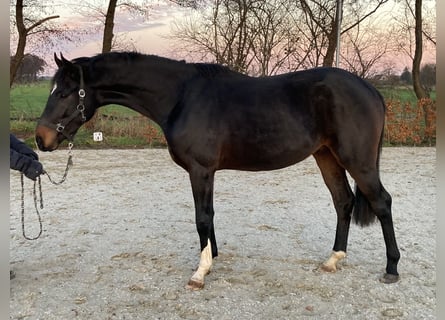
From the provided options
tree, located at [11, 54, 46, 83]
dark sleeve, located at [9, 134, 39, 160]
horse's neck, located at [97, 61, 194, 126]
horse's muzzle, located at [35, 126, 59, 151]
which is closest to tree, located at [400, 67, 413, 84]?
horse's neck, located at [97, 61, 194, 126]

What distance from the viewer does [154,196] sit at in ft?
18.9

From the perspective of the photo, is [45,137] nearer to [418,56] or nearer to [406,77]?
[418,56]

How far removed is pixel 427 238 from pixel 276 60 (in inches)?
417

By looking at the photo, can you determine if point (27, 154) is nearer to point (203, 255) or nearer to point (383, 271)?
point (203, 255)

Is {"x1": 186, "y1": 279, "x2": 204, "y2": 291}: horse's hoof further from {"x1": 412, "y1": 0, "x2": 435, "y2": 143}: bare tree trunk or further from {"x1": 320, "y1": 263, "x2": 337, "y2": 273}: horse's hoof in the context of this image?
{"x1": 412, "y1": 0, "x2": 435, "y2": 143}: bare tree trunk

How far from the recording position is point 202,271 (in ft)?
9.67

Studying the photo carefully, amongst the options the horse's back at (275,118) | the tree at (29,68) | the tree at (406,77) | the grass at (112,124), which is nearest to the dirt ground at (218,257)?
the horse's back at (275,118)

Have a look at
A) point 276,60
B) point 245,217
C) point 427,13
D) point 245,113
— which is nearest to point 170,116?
point 245,113

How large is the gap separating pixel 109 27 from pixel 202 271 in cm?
1096

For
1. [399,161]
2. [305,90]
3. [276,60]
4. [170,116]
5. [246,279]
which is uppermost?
[276,60]

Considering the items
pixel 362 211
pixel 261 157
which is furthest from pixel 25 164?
pixel 362 211

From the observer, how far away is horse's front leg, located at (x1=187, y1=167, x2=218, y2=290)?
2.88m

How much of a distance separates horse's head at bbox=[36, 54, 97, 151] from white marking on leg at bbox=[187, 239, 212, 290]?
1.43 metres

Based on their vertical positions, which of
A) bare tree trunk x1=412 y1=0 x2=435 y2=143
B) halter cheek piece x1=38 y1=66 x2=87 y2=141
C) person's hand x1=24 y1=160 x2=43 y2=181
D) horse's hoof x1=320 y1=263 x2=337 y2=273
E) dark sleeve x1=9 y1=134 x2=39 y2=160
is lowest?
horse's hoof x1=320 y1=263 x2=337 y2=273
